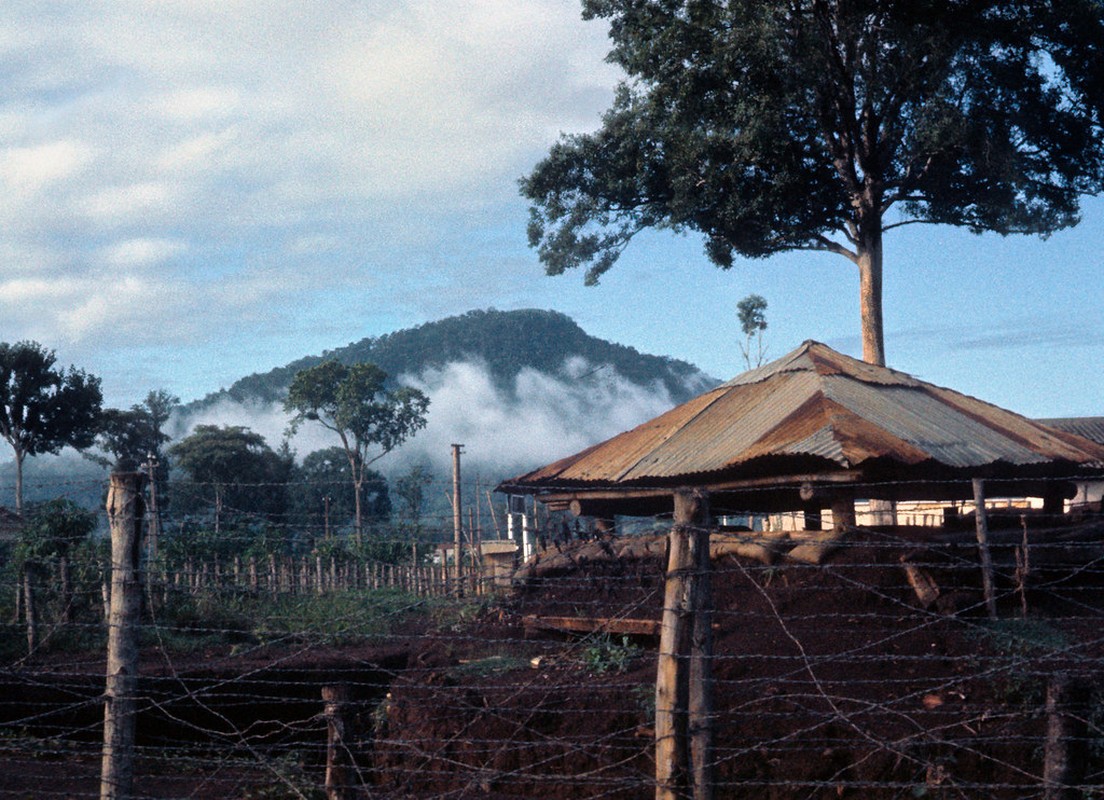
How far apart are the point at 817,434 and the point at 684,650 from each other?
5.96 m

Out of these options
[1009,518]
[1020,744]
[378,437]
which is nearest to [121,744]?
[1020,744]

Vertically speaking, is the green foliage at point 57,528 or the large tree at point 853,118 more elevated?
the large tree at point 853,118

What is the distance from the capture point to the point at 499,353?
160375 millimetres

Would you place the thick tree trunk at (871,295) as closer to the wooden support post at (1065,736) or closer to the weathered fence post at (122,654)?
the wooden support post at (1065,736)

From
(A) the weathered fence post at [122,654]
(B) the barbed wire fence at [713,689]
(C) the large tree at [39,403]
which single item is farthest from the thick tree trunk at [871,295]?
(C) the large tree at [39,403]

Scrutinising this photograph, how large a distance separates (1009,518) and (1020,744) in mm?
4128

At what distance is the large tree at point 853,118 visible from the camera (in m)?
18.4

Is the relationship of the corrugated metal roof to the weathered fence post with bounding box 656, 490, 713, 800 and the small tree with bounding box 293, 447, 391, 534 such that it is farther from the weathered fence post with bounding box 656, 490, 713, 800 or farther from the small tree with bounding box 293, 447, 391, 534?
the weathered fence post with bounding box 656, 490, 713, 800

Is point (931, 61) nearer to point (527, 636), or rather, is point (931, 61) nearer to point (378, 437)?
point (527, 636)

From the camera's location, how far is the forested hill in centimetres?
13612

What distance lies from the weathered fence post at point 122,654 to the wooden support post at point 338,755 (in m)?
0.86

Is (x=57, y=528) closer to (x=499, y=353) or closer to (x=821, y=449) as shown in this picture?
(x=821, y=449)

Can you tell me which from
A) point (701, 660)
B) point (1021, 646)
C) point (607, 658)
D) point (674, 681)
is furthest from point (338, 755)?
point (1021, 646)

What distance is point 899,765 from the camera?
6629mm
